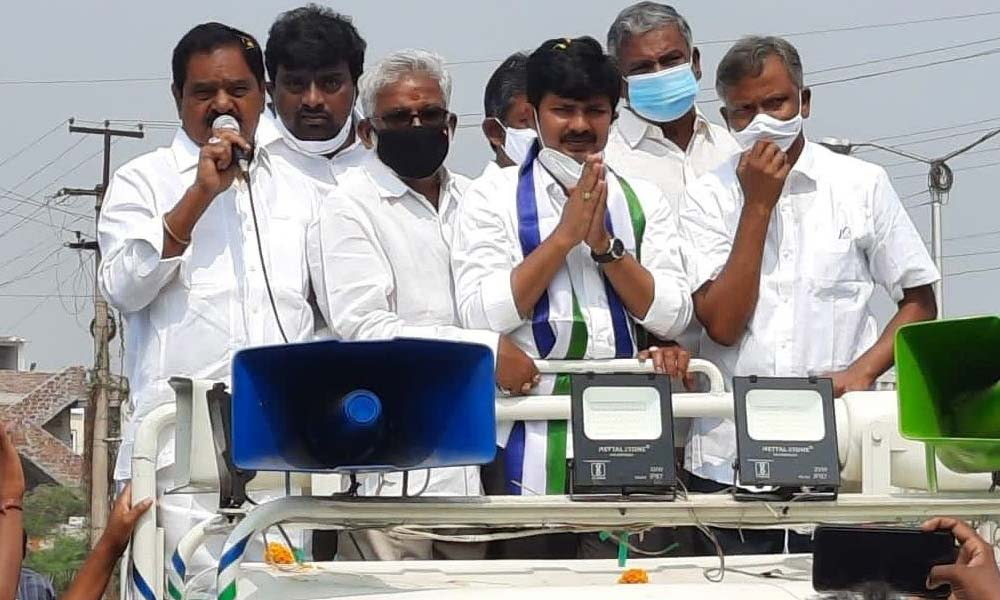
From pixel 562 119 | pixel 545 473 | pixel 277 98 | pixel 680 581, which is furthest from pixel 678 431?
pixel 277 98

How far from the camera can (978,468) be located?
319 centimetres

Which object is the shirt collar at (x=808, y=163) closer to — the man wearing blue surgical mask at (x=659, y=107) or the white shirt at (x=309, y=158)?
the man wearing blue surgical mask at (x=659, y=107)

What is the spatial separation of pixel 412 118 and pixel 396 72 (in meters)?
0.15

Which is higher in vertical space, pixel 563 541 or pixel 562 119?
pixel 562 119

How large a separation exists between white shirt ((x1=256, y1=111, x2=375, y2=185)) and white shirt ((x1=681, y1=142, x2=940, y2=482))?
3.55 feet

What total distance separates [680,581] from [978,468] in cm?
66

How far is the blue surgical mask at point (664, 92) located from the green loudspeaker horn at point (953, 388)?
2.09 meters

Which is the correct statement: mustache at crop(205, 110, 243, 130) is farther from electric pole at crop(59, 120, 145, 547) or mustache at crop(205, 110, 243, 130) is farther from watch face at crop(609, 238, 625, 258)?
electric pole at crop(59, 120, 145, 547)

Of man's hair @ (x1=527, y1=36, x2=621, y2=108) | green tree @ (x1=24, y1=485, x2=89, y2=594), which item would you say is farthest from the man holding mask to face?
green tree @ (x1=24, y1=485, x2=89, y2=594)

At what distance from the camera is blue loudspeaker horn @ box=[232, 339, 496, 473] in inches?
109

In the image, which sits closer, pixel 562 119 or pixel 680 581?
pixel 680 581

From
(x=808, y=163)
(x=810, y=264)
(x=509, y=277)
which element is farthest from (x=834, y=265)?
(x=509, y=277)

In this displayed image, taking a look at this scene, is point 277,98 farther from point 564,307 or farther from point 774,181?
point 774,181

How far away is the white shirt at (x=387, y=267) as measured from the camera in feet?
14.2
